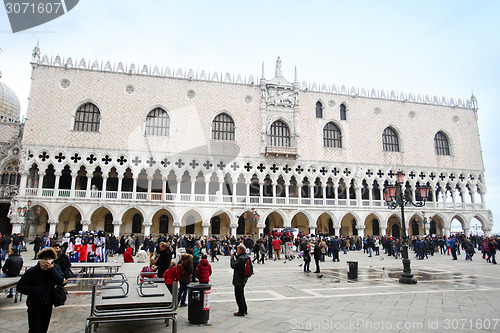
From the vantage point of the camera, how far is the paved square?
495 centimetres

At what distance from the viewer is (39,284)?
12.7ft

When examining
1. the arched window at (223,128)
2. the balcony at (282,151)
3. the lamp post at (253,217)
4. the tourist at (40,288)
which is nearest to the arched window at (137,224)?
the lamp post at (253,217)

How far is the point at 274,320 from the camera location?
533 cm

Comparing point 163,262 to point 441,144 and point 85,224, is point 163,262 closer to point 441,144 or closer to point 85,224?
point 85,224

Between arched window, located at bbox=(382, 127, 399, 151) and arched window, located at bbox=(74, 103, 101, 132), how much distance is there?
24961 millimetres

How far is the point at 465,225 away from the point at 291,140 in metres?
18.2

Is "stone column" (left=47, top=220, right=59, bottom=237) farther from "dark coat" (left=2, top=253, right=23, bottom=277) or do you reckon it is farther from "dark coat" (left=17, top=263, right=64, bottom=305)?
"dark coat" (left=17, top=263, right=64, bottom=305)

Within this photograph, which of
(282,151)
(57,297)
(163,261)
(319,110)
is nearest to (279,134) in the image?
(282,151)

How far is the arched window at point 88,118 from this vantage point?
24.8 m

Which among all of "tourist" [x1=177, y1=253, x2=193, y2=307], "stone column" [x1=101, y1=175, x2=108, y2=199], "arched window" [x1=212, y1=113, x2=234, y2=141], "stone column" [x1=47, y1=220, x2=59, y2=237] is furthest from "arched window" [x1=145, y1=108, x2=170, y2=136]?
"tourist" [x1=177, y1=253, x2=193, y2=307]

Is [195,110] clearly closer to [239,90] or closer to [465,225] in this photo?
[239,90]

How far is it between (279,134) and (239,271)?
23048mm

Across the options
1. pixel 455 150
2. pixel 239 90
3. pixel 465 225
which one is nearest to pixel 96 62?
pixel 239 90

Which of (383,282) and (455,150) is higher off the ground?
(455,150)
